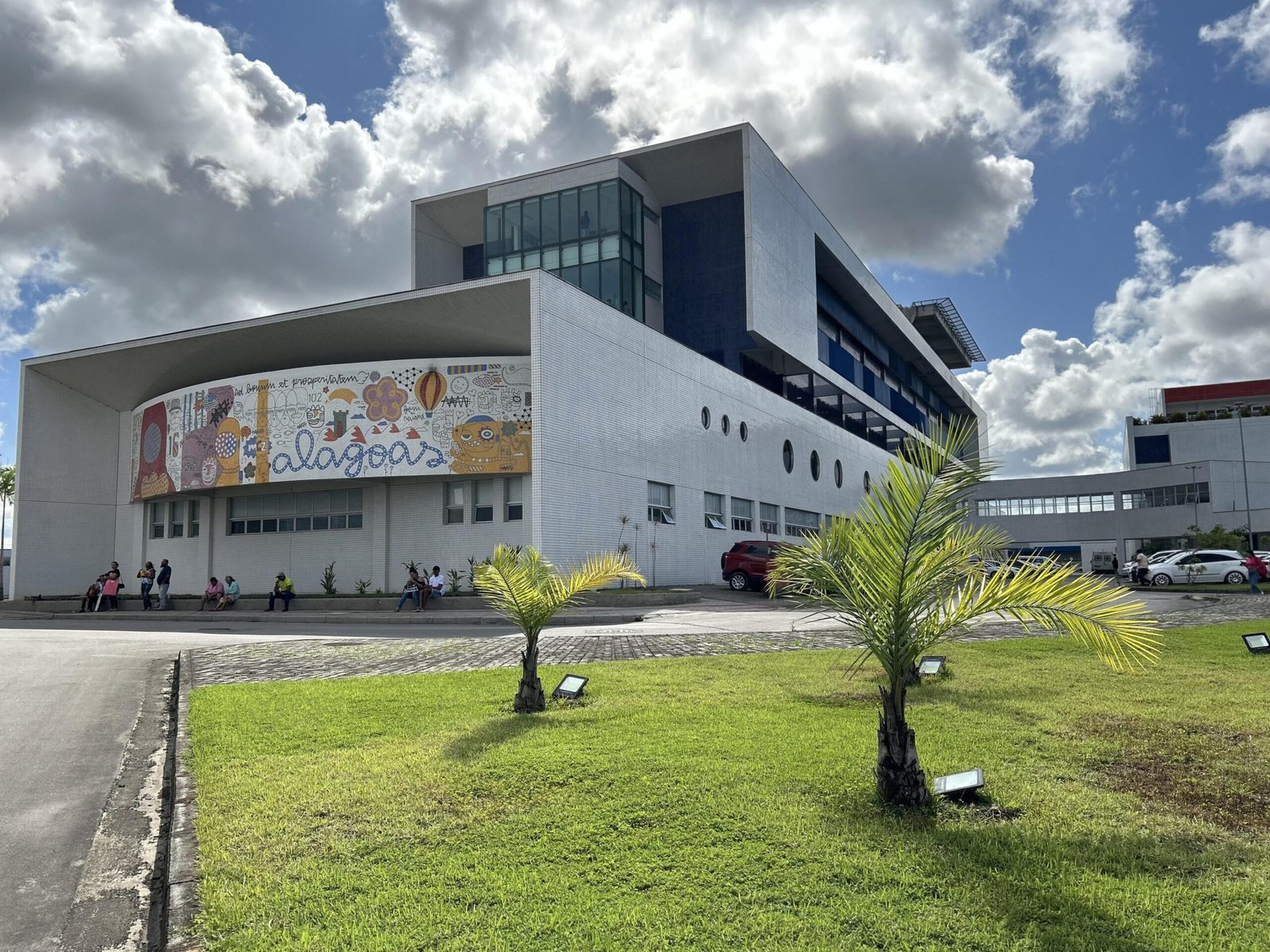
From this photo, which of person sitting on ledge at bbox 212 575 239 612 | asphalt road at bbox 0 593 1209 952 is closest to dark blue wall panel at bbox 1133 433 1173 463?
asphalt road at bbox 0 593 1209 952

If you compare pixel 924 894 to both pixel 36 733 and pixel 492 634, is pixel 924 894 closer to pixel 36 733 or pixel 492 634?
pixel 36 733

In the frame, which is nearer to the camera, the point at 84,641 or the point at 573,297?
the point at 84,641

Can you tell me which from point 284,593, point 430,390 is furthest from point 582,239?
point 284,593

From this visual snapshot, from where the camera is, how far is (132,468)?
120 feet

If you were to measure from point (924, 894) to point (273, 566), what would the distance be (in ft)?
106

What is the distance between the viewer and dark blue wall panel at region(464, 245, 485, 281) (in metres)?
46.9

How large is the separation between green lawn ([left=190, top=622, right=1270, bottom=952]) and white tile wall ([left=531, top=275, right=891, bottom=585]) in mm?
18750

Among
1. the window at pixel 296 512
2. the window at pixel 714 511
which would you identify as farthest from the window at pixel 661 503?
the window at pixel 296 512

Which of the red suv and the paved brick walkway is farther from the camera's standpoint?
the red suv

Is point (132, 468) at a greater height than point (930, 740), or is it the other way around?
point (132, 468)

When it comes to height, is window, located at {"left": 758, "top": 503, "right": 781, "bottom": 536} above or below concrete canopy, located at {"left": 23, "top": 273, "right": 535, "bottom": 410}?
below

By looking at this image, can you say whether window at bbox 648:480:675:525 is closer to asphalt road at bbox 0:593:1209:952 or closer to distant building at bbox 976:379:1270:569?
asphalt road at bbox 0:593:1209:952

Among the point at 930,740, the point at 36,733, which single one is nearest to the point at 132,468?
the point at 36,733

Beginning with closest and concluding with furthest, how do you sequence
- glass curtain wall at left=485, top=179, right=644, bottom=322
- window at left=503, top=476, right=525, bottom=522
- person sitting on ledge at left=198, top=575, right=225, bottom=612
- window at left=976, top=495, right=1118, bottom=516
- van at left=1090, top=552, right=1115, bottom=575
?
window at left=503, top=476, right=525, bottom=522, person sitting on ledge at left=198, top=575, right=225, bottom=612, glass curtain wall at left=485, top=179, right=644, bottom=322, van at left=1090, top=552, right=1115, bottom=575, window at left=976, top=495, right=1118, bottom=516
